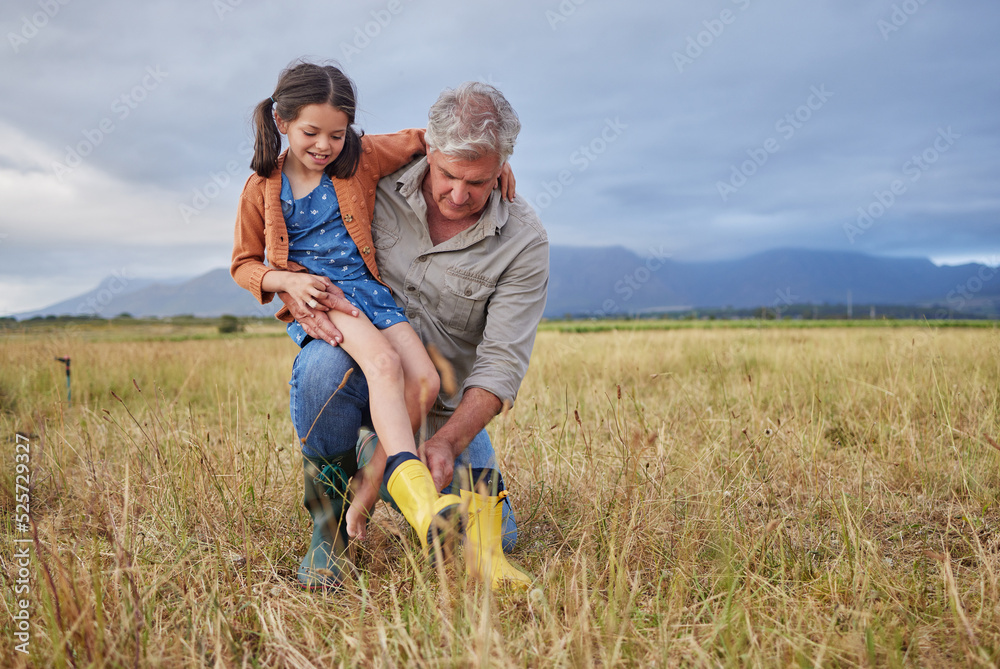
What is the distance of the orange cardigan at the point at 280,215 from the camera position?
2578 mm

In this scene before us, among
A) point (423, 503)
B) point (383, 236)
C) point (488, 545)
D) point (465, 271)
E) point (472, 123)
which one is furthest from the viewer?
point (383, 236)

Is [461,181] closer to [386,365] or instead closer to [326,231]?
[326,231]

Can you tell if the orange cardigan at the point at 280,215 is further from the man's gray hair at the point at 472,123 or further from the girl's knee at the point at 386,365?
the girl's knee at the point at 386,365

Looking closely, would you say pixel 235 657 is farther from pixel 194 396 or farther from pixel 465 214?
pixel 194 396

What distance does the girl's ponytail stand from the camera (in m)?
2.62

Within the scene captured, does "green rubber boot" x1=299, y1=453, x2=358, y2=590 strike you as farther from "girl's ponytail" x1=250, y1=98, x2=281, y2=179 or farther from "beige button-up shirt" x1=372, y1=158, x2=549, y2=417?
"girl's ponytail" x1=250, y1=98, x2=281, y2=179

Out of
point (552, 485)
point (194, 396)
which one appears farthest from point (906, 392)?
point (194, 396)

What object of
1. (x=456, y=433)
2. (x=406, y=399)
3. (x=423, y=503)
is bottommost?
(x=423, y=503)

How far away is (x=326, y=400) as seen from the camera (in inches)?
91.5

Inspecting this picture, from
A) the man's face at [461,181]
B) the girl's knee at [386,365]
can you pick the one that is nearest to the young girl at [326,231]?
the girl's knee at [386,365]

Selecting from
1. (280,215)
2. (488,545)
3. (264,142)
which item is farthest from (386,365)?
(264,142)

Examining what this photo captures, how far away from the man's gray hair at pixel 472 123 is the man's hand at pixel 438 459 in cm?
112

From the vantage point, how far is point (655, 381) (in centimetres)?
654

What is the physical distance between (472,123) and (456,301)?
80 cm
